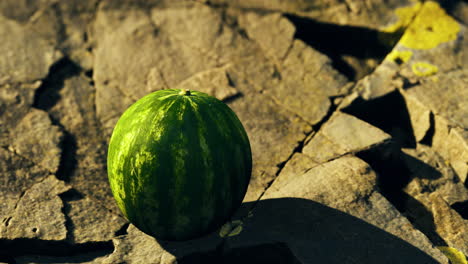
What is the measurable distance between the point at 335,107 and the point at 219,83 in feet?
2.74

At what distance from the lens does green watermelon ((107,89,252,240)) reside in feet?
6.52

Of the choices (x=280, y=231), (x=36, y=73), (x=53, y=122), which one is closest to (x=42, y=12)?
(x=36, y=73)

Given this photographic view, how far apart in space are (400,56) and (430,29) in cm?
45

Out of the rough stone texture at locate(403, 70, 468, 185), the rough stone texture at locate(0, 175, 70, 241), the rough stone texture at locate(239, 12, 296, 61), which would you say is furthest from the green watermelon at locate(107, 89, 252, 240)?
the rough stone texture at locate(239, 12, 296, 61)

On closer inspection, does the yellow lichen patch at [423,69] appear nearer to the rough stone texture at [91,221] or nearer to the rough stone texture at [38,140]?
the rough stone texture at [91,221]

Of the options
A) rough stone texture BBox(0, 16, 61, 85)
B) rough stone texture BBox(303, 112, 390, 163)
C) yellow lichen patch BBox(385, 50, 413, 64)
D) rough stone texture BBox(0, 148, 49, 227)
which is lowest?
rough stone texture BBox(303, 112, 390, 163)

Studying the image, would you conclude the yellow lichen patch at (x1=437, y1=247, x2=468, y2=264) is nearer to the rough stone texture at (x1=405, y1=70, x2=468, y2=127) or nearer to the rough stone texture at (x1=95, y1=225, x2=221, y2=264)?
the rough stone texture at (x1=405, y1=70, x2=468, y2=127)

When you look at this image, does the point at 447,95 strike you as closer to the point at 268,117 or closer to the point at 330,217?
the point at 268,117

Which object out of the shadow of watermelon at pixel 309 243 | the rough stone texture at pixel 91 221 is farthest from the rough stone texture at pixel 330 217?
the rough stone texture at pixel 91 221

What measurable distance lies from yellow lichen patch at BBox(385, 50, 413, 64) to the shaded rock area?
0.03 feet

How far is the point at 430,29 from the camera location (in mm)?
3711

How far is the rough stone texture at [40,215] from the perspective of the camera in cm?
236

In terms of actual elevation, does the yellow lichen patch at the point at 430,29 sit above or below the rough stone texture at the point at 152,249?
above

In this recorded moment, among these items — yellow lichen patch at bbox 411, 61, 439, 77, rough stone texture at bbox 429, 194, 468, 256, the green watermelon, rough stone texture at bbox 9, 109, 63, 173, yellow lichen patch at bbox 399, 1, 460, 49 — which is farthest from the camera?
yellow lichen patch at bbox 399, 1, 460, 49
